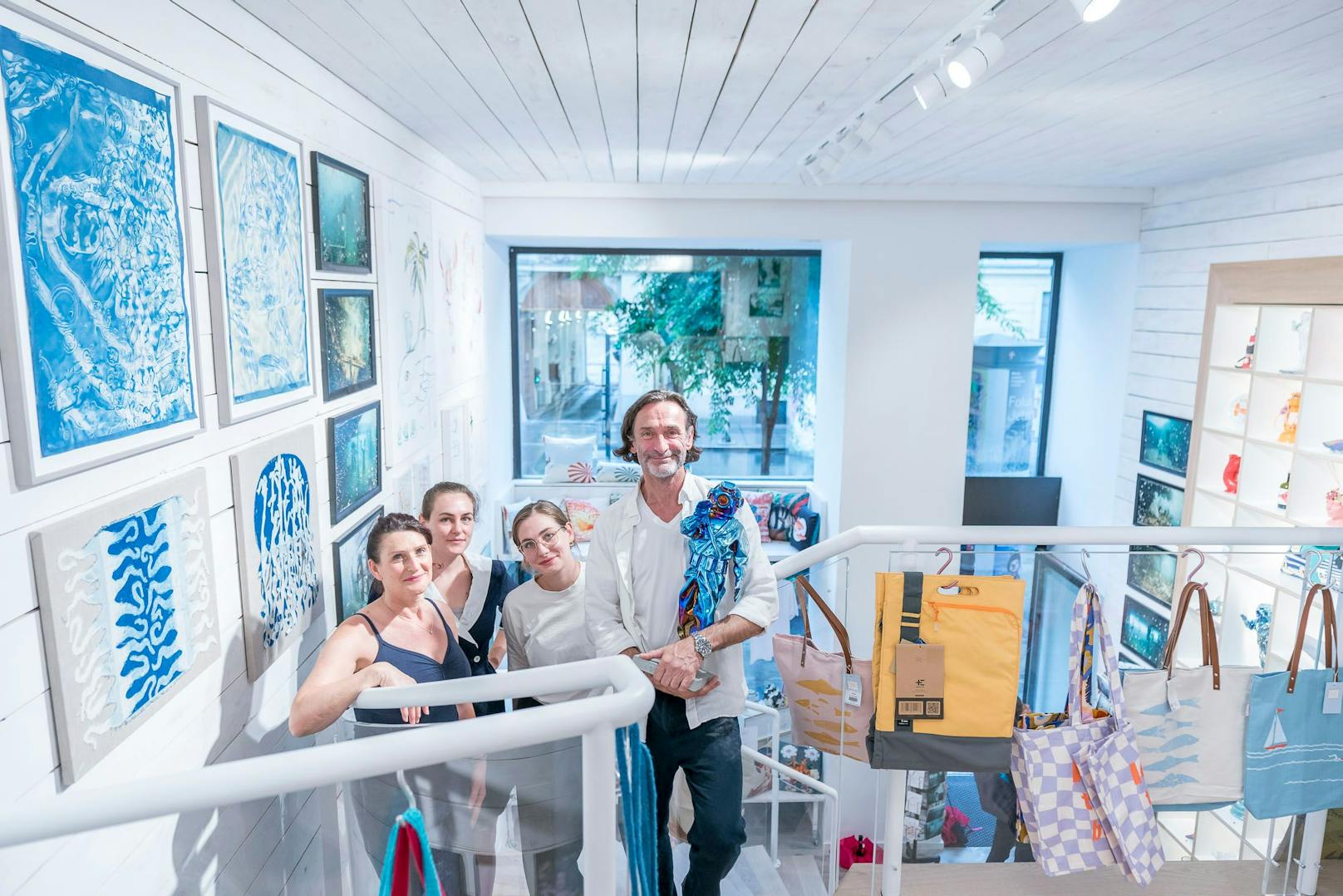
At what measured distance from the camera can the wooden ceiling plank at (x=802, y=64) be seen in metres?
1.88

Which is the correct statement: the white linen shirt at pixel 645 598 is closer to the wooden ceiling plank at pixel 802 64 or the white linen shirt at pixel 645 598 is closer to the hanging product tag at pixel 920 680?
the hanging product tag at pixel 920 680

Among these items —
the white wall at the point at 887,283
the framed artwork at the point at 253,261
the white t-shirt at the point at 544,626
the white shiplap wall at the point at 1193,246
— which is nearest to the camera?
the framed artwork at the point at 253,261

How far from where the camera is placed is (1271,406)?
373cm

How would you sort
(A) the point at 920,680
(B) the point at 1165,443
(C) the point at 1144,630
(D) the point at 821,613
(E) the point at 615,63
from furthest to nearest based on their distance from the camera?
(B) the point at 1165,443 → (C) the point at 1144,630 → (E) the point at 615,63 → (D) the point at 821,613 → (A) the point at 920,680

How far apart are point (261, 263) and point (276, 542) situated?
64 cm

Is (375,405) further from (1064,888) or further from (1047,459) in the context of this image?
(1047,459)

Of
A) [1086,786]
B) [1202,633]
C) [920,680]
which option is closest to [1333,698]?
[1202,633]

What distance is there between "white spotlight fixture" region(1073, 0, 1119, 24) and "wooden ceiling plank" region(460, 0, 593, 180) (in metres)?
1.12

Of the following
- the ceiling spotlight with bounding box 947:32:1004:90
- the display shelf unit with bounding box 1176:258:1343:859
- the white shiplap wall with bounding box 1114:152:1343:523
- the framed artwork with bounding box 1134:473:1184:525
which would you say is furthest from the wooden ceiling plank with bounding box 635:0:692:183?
the framed artwork with bounding box 1134:473:1184:525

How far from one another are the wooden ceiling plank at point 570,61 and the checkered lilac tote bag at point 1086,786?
1718 mm

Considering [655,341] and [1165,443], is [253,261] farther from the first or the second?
[1165,443]

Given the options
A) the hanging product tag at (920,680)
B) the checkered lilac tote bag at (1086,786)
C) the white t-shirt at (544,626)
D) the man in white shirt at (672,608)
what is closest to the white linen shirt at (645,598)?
the man in white shirt at (672,608)

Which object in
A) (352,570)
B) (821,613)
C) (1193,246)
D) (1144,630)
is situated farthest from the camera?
(1193,246)

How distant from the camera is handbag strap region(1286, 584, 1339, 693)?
1878 mm
